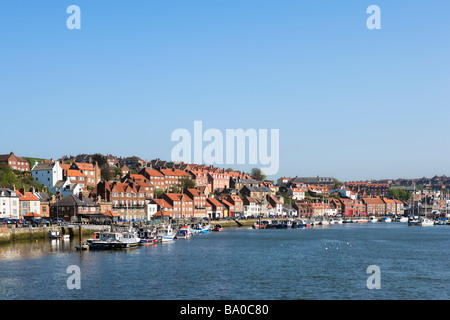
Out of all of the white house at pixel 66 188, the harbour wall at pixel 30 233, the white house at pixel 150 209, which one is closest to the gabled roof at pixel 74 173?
the white house at pixel 66 188

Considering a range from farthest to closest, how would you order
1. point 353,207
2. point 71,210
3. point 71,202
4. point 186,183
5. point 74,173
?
point 353,207 → point 186,183 → point 74,173 → point 71,202 → point 71,210

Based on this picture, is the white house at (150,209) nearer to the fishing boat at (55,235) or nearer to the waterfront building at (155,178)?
the waterfront building at (155,178)

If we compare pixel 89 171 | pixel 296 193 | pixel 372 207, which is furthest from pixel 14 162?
pixel 372 207

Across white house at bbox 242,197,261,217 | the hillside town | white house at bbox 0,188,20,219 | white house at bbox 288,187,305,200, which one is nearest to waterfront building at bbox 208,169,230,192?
the hillside town

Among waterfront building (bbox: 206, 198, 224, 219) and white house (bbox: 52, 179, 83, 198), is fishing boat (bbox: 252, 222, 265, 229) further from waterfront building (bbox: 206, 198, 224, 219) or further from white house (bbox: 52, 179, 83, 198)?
white house (bbox: 52, 179, 83, 198)

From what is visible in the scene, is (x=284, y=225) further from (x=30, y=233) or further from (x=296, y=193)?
(x=296, y=193)

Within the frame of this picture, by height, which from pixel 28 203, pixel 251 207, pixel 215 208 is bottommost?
pixel 251 207
